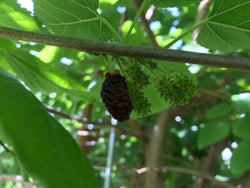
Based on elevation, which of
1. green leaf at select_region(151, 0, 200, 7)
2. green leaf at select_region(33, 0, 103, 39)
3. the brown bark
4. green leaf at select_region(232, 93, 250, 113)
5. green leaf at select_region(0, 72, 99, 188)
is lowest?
green leaf at select_region(0, 72, 99, 188)

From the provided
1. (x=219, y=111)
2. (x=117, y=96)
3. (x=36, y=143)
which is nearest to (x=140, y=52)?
(x=117, y=96)

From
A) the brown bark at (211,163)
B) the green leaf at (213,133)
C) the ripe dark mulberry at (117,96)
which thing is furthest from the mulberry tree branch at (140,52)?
the brown bark at (211,163)

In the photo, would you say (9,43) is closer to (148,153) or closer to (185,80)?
(185,80)

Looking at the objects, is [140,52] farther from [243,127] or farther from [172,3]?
[243,127]

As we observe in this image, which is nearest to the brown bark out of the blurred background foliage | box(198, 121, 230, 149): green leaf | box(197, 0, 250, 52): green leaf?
the blurred background foliage

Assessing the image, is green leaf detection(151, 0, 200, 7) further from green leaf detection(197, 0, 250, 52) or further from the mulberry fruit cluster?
the mulberry fruit cluster

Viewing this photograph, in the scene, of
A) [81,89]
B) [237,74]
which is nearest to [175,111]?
[237,74]

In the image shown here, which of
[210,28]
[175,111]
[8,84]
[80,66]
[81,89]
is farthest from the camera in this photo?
[175,111]
